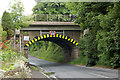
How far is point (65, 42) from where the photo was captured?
2850 cm

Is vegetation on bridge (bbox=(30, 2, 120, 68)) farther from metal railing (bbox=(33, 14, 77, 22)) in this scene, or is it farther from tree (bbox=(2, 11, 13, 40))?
tree (bbox=(2, 11, 13, 40))

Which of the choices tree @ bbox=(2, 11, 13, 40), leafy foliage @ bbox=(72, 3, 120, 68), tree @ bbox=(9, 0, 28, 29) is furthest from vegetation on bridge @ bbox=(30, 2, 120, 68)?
tree @ bbox=(2, 11, 13, 40)

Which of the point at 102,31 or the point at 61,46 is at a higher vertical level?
the point at 102,31

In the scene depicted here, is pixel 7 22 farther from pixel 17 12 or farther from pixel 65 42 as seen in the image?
pixel 65 42

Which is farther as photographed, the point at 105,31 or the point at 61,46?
the point at 61,46

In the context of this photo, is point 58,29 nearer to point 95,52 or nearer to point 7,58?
point 95,52

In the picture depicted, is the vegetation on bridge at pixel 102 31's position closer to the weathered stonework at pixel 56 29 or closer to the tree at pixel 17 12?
the weathered stonework at pixel 56 29

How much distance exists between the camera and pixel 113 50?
1644 centimetres

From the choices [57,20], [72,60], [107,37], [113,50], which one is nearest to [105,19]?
[107,37]

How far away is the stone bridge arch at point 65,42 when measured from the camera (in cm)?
2468

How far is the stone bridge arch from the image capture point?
24.7 metres

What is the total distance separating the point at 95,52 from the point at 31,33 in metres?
8.81

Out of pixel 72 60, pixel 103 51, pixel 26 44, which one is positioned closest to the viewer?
pixel 103 51

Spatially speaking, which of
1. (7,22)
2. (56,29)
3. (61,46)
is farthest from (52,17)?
(61,46)
